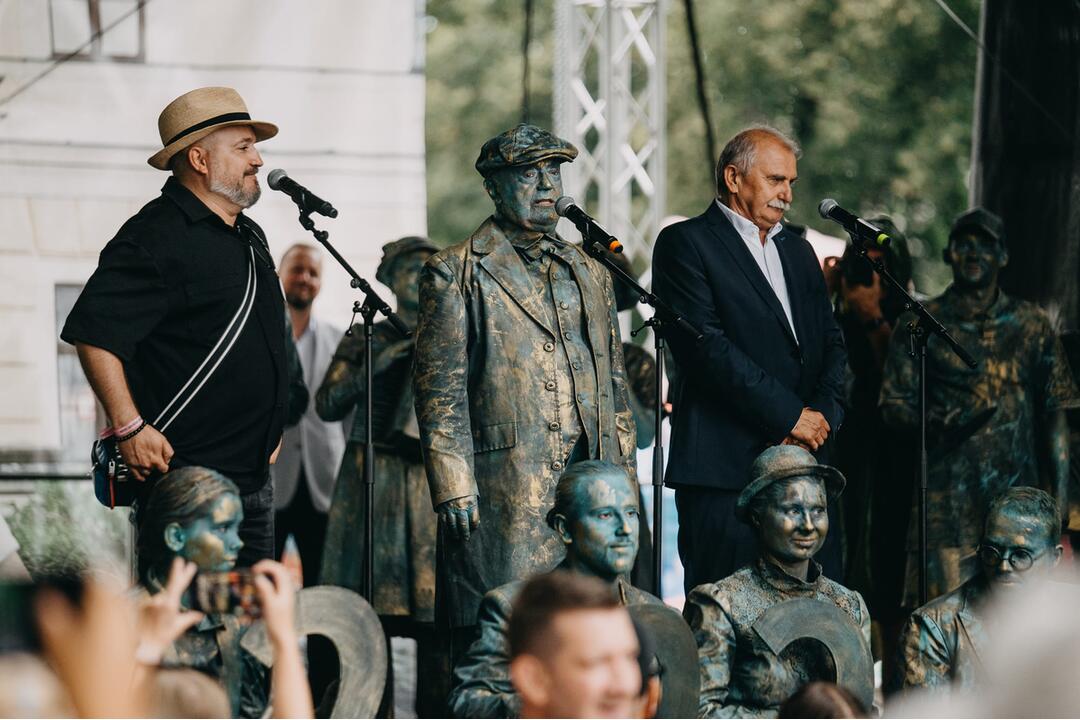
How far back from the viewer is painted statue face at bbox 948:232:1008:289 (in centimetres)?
762

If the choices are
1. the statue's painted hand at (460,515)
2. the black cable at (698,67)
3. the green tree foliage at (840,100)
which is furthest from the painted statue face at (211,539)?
the green tree foliage at (840,100)

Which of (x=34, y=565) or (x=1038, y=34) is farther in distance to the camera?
(x=1038, y=34)

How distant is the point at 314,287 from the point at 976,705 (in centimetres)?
480

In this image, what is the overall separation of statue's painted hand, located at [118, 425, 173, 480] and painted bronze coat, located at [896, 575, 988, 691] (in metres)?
2.12

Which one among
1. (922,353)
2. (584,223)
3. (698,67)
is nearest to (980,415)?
(922,353)

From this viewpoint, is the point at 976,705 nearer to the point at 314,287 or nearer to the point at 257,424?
the point at 257,424

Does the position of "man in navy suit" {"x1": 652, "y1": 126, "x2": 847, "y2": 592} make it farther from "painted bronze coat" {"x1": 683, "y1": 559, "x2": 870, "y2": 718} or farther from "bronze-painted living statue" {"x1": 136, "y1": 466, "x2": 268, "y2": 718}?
"bronze-painted living statue" {"x1": 136, "y1": 466, "x2": 268, "y2": 718}

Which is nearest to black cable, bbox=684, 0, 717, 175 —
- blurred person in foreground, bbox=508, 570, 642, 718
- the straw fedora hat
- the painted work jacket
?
the straw fedora hat

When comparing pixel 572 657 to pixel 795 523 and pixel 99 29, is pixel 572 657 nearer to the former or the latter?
pixel 795 523

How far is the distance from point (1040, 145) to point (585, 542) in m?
3.95

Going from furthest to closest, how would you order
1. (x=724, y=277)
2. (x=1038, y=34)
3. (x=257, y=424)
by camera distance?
(x=1038, y=34), (x=724, y=277), (x=257, y=424)

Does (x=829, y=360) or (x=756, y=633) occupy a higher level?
(x=829, y=360)

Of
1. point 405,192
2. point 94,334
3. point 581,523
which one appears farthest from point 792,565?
point 405,192

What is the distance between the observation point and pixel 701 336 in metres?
6.39
